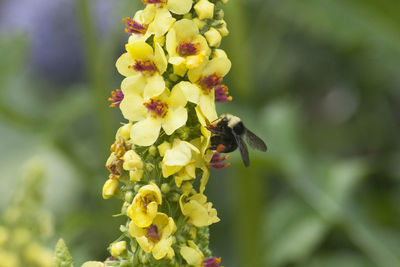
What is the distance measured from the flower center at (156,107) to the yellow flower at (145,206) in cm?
6

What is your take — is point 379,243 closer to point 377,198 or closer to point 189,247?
point 377,198

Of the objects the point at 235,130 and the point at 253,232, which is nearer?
→ the point at 235,130

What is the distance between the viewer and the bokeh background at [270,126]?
1.60 metres

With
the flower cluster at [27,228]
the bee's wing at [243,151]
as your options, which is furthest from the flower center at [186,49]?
the flower cluster at [27,228]

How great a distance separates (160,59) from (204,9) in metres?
0.06

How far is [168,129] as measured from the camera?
0.56 m

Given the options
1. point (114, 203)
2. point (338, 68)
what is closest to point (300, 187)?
point (114, 203)

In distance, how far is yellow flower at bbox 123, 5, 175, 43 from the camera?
0.56 metres

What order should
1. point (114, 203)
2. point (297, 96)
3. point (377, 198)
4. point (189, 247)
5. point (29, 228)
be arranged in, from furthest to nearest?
point (297, 96)
point (377, 198)
point (114, 203)
point (29, 228)
point (189, 247)

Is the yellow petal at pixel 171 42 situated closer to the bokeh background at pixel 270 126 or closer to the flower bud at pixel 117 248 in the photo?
the flower bud at pixel 117 248

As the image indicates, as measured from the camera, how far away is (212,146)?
23.9 inches

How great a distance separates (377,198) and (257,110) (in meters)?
0.51

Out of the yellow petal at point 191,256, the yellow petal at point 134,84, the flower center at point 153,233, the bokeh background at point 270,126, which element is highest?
the bokeh background at point 270,126

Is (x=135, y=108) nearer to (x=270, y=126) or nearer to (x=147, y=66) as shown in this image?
(x=147, y=66)
